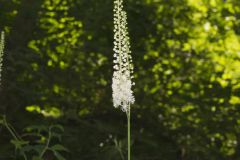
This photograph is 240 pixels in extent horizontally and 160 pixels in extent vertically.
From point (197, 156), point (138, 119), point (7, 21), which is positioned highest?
point (7, 21)

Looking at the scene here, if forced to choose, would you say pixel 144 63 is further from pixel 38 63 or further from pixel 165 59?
pixel 38 63

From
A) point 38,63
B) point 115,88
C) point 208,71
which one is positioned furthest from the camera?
point 208,71

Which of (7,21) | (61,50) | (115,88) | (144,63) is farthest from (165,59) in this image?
(115,88)

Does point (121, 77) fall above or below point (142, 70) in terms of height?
below

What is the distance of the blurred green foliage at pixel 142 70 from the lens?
5805 mm

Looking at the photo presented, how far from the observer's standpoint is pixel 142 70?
643 centimetres

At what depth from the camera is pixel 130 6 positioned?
6.35m

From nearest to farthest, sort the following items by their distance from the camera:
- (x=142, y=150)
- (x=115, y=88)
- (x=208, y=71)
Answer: (x=115, y=88), (x=142, y=150), (x=208, y=71)

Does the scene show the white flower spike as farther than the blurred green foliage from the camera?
No

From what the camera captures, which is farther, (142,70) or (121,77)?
(142,70)

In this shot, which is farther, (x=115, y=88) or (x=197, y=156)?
(x=197, y=156)

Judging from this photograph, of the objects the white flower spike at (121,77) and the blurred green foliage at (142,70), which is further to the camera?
the blurred green foliage at (142,70)

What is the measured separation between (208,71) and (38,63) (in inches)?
90.5

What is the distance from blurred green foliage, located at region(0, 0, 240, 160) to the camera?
19.0 ft
